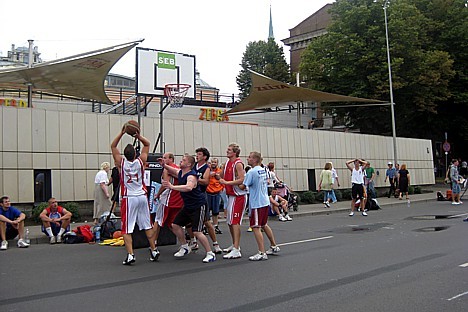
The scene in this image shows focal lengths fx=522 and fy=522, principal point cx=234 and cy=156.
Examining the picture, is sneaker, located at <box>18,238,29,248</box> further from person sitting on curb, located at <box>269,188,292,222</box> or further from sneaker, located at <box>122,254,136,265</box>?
person sitting on curb, located at <box>269,188,292,222</box>

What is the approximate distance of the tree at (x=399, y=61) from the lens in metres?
34.7

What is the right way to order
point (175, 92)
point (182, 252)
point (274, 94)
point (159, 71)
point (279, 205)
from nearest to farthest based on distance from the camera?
point (182, 252) → point (279, 205) → point (159, 71) → point (175, 92) → point (274, 94)

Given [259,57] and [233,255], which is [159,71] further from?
[259,57]

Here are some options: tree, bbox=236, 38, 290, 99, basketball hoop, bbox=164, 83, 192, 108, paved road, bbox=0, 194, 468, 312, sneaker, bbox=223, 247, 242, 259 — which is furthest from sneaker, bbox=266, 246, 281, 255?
tree, bbox=236, 38, 290, 99

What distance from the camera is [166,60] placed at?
17.4m

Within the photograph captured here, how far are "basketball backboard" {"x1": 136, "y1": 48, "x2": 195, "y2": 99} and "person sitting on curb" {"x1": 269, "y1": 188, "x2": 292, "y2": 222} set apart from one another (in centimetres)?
455

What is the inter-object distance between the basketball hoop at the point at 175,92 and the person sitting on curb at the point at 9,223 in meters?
7.70

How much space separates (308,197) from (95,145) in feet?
31.6

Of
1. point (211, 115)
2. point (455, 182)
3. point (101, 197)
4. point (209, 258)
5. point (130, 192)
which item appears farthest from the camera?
point (211, 115)

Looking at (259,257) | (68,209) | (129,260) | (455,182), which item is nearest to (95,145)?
(68,209)

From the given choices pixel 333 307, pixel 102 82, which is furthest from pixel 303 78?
pixel 333 307

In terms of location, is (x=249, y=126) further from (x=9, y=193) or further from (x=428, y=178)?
(x=428, y=178)

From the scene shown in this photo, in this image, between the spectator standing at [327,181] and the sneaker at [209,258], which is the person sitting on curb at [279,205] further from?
the sneaker at [209,258]

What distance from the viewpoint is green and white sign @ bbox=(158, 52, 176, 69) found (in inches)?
680
